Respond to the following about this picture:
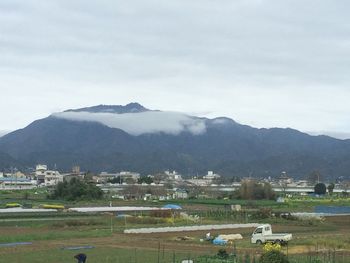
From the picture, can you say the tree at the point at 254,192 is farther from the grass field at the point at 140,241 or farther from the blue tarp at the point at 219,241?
the blue tarp at the point at 219,241

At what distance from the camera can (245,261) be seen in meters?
23.2

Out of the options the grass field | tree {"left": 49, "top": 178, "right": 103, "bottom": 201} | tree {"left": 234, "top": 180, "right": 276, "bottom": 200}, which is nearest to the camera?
the grass field

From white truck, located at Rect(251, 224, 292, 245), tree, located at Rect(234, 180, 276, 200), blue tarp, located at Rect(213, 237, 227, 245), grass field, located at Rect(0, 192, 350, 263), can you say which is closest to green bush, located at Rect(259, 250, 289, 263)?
grass field, located at Rect(0, 192, 350, 263)

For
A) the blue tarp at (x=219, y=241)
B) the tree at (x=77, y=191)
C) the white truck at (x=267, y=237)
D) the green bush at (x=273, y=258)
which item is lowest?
the blue tarp at (x=219, y=241)

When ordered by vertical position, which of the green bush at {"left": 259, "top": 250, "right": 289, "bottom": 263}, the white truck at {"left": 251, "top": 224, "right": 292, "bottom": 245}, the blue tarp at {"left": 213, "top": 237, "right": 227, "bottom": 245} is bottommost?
the blue tarp at {"left": 213, "top": 237, "right": 227, "bottom": 245}

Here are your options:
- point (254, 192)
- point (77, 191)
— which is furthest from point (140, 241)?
point (254, 192)

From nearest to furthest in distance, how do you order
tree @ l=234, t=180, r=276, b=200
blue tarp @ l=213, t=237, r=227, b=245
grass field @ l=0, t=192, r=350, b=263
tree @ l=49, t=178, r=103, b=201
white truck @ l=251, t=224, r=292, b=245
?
grass field @ l=0, t=192, r=350, b=263, white truck @ l=251, t=224, r=292, b=245, blue tarp @ l=213, t=237, r=227, b=245, tree @ l=49, t=178, r=103, b=201, tree @ l=234, t=180, r=276, b=200

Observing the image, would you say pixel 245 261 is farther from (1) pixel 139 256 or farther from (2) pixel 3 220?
(2) pixel 3 220

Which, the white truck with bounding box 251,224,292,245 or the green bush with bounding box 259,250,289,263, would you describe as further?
the white truck with bounding box 251,224,292,245

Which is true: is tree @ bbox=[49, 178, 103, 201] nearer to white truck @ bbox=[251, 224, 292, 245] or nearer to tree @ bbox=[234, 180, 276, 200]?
tree @ bbox=[234, 180, 276, 200]

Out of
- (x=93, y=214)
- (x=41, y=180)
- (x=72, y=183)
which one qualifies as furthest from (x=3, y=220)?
(x=41, y=180)

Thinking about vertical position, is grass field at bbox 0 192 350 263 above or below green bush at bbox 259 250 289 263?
below

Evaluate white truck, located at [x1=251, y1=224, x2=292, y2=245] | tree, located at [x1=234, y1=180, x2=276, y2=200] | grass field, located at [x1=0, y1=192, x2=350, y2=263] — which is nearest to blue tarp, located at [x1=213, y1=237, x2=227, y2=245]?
grass field, located at [x1=0, y1=192, x2=350, y2=263]

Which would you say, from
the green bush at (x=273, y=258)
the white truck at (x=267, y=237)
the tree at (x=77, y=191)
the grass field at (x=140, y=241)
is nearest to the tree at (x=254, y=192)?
the tree at (x=77, y=191)
